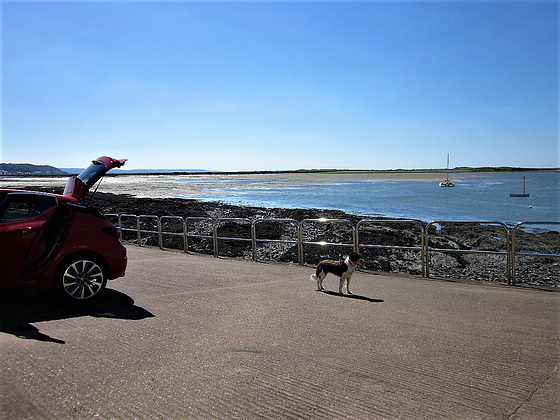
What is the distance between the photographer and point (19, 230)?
247 inches

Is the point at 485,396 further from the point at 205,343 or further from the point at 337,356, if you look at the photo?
the point at 205,343

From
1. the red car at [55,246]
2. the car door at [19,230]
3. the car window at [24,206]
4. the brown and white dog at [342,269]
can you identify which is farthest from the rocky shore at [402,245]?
the car door at [19,230]

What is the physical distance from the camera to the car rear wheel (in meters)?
6.59

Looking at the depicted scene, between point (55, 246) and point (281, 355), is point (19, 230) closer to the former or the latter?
point (55, 246)

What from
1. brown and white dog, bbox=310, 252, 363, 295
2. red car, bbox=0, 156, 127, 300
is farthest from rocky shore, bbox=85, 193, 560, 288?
red car, bbox=0, 156, 127, 300

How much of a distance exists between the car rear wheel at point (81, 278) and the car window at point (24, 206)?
0.80 meters

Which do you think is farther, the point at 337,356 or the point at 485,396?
the point at 337,356

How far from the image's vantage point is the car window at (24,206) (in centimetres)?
636

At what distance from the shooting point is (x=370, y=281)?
914 cm

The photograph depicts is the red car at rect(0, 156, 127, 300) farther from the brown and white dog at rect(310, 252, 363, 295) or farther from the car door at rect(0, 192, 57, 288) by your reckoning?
the brown and white dog at rect(310, 252, 363, 295)

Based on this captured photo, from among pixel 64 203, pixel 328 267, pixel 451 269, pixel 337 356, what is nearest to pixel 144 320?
pixel 64 203

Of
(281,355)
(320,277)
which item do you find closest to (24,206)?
(281,355)

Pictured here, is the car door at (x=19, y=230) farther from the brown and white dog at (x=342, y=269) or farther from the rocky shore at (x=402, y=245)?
the rocky shore at (x=402, y=245)

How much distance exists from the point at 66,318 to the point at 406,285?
5.51 metres
